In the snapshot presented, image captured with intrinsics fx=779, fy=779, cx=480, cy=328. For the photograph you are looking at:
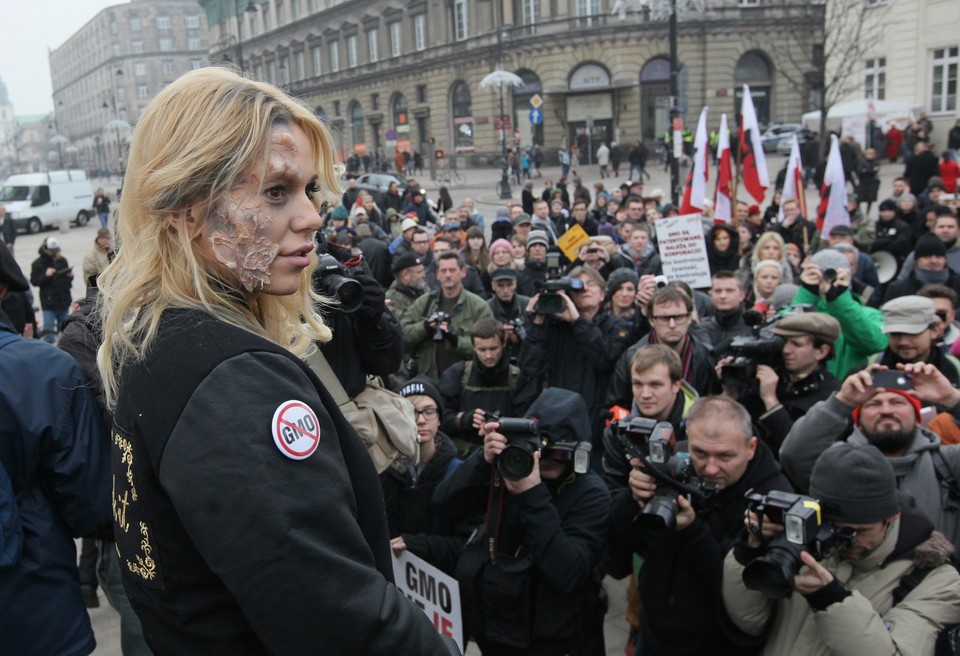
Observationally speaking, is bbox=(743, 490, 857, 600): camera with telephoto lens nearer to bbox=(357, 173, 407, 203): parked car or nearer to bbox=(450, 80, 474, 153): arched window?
bbox=(357, 173, 407, 203): parked car

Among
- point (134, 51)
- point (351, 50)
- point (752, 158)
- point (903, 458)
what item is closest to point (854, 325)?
point (903, 458)

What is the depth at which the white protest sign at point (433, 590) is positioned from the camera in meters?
3.20

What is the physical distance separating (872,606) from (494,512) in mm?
1395

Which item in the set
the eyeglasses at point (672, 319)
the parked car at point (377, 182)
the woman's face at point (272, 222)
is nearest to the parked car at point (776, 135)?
the parked car at point (377, 182)

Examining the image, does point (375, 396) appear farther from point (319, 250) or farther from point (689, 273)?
point (689, 273)

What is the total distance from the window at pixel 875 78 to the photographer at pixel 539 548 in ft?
108

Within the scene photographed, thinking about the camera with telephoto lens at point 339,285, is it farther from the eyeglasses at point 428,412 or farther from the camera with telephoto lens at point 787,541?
the camera with telephoto lens at point 787,541

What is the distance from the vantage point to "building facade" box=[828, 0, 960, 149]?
27797 millimetres

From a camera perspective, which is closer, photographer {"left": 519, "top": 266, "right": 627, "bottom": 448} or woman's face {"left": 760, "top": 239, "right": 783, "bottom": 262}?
photographer {"left": 519, "top": 266, "right": 627, "bottom": 448}

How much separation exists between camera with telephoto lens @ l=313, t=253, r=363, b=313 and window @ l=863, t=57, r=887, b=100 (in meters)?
33.5

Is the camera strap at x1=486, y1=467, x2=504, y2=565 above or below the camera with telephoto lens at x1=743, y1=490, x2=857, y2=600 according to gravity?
below

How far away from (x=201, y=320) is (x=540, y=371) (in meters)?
4.36

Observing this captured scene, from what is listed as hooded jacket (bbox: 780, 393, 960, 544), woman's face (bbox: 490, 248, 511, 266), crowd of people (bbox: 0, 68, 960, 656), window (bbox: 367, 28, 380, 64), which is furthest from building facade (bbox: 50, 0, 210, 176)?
hooded jacket (bbox: 780, 393, 960, 544)

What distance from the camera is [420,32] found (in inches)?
1984
